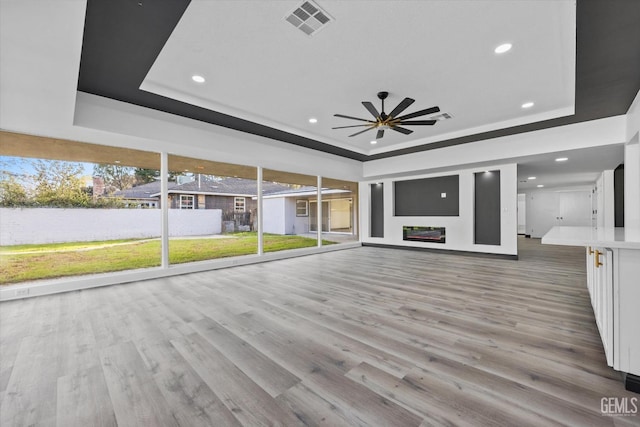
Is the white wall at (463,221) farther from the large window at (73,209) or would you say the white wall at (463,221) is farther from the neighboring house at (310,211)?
the large window at (73,209)

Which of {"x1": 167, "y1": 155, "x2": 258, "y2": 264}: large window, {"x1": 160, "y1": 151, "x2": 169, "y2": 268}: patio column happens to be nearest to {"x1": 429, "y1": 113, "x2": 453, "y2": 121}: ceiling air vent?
{"x1": 167, "y1": 155, "x2": 258, "y2": 264}: large window

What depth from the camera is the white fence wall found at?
3.95 metres

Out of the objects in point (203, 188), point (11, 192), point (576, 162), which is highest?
point (576, 162)

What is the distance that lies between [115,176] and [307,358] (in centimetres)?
487

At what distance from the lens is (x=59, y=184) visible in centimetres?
432

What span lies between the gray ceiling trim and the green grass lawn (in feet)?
8.32

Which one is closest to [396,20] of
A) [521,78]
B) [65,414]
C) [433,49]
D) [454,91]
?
[433,49]

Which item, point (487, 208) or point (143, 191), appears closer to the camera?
point (143, 191)

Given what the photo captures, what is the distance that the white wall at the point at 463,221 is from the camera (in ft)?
21.7

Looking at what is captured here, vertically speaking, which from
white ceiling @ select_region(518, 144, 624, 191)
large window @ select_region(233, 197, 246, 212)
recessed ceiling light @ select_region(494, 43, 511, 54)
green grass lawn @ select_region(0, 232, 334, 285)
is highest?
recessed ceiling light @ select_region(494, 43, 511, 54)

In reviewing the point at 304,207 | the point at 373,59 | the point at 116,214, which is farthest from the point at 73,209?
the point at 304,207

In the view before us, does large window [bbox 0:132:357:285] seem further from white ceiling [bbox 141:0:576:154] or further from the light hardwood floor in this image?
white ceiling [bbox 141:0:576:154]

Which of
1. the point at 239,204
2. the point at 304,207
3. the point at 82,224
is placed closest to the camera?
the point at 82,224

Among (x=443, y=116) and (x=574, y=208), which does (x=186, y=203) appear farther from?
(x=574, y=208)
